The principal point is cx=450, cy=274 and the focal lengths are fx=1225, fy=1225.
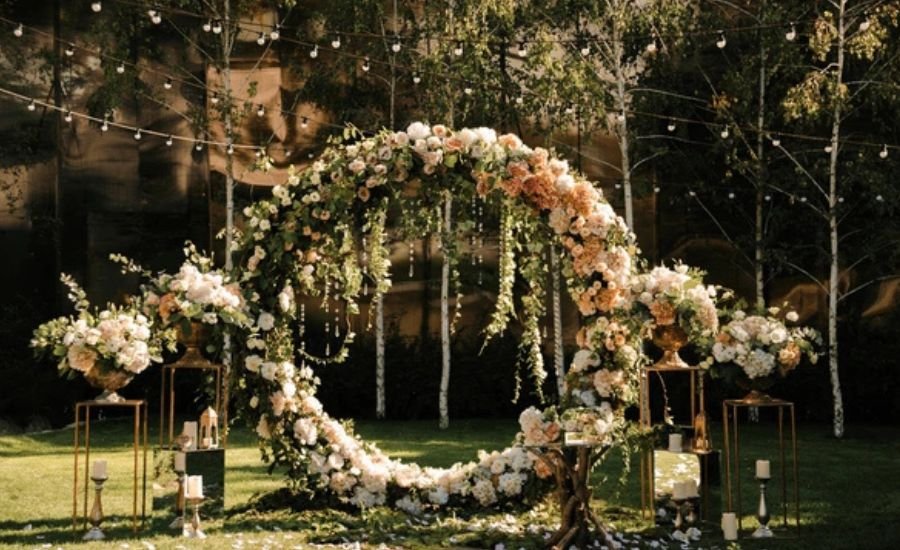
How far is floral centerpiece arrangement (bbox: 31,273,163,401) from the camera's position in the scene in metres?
8.33

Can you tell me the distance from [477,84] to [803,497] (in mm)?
8570

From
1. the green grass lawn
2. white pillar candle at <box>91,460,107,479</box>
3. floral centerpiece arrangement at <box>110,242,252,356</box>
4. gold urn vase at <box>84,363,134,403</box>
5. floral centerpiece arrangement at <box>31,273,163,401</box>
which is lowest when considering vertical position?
the green grass lawn

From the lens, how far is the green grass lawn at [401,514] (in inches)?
325

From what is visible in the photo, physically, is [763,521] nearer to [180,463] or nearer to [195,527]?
[195,527]

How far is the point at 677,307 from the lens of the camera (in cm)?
859

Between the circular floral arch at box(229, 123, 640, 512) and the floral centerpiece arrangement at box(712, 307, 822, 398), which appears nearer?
the floral centerpiece arrangement at box(712, 307, 822, 398)

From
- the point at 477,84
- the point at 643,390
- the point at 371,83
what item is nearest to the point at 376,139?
the point at 643,390

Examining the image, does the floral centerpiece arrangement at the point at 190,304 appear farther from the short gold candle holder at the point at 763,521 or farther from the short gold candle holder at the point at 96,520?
the short gold candle holder at the point at 763,521

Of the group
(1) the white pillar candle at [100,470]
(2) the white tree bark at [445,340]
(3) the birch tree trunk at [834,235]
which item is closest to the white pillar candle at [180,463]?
(1) the white pillar candle at [100,470]

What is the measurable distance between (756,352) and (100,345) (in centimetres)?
445

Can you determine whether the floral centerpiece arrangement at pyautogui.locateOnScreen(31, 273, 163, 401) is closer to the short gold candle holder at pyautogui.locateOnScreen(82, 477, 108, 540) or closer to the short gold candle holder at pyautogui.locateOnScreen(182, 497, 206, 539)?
the short gold candle holder at pyautogui.locateOnScreen(82, 477, 108, 540)

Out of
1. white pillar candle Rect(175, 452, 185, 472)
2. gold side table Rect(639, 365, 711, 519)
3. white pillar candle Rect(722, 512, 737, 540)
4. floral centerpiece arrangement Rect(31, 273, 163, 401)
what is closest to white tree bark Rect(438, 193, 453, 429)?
gold side table Rect(639, 365, 711, 519)

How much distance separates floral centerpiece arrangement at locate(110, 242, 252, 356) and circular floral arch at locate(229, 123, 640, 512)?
402mm

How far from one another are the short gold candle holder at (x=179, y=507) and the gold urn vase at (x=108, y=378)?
725mm
